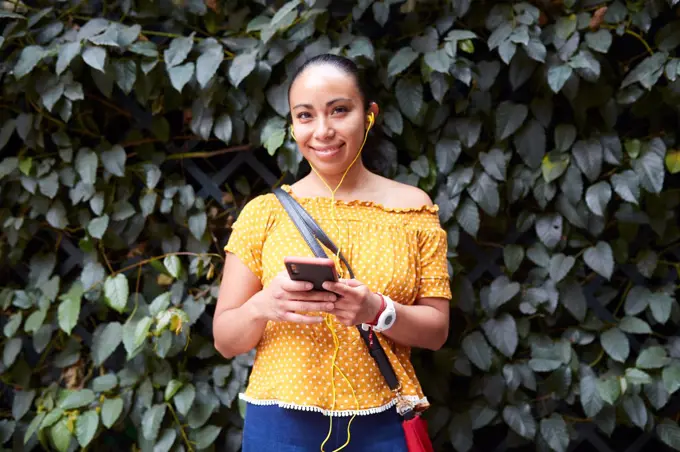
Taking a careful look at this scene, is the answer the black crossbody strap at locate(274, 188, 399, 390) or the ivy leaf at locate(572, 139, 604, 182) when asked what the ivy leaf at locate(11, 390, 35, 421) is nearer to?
the black crossbody strap at locate(274, 188, 399, 390)

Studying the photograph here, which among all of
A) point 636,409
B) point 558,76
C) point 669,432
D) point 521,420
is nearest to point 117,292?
point 521,420

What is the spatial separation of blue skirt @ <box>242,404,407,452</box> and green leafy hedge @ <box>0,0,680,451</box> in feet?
2.04

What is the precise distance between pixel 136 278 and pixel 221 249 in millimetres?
267

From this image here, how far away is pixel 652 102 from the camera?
1776 millimetres

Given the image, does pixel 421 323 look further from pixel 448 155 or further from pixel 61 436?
pixel 61 436

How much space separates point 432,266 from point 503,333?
593 mm

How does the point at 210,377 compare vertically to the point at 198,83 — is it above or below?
below

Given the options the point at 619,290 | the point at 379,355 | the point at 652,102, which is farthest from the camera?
the point at 619,290

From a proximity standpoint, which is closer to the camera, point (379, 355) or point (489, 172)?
point (379, 355)

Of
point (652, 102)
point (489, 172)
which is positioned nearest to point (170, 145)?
point (489, 172)

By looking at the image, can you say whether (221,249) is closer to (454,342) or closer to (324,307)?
(454,342)

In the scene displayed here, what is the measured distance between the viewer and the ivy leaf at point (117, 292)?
185 cm

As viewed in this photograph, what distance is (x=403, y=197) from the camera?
1.34 m

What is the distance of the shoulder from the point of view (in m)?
1.33
